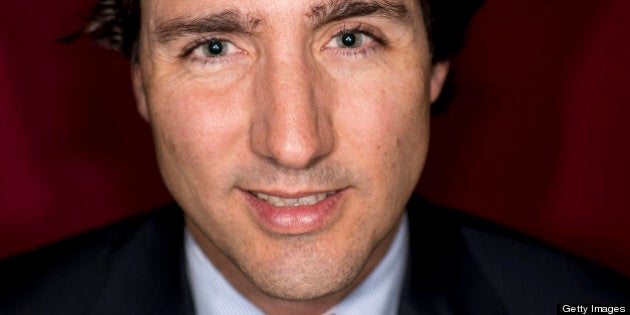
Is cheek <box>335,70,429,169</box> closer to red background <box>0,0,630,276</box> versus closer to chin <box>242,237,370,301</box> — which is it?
chin <box>242,237,370,301</box>

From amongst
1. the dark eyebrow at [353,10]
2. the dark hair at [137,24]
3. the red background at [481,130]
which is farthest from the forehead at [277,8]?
the red background at [481,130]

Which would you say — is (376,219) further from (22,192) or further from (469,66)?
(22,192)

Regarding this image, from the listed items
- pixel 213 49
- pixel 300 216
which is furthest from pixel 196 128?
pixel 300 216

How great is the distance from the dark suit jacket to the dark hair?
0.37 m

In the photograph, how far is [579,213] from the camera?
2.66 meters

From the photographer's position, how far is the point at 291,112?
1743mm

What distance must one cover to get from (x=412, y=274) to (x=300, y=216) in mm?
373

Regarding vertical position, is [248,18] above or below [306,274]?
above

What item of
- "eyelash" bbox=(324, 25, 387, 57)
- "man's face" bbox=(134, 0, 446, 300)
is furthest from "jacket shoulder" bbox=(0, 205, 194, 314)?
"eyelash" bbox=(324, 25, 387, 57)

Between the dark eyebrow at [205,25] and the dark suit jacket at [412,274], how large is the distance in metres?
0.52

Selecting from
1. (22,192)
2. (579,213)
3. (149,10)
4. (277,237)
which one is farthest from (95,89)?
(579,213)

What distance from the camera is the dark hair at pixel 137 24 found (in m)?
2.05
